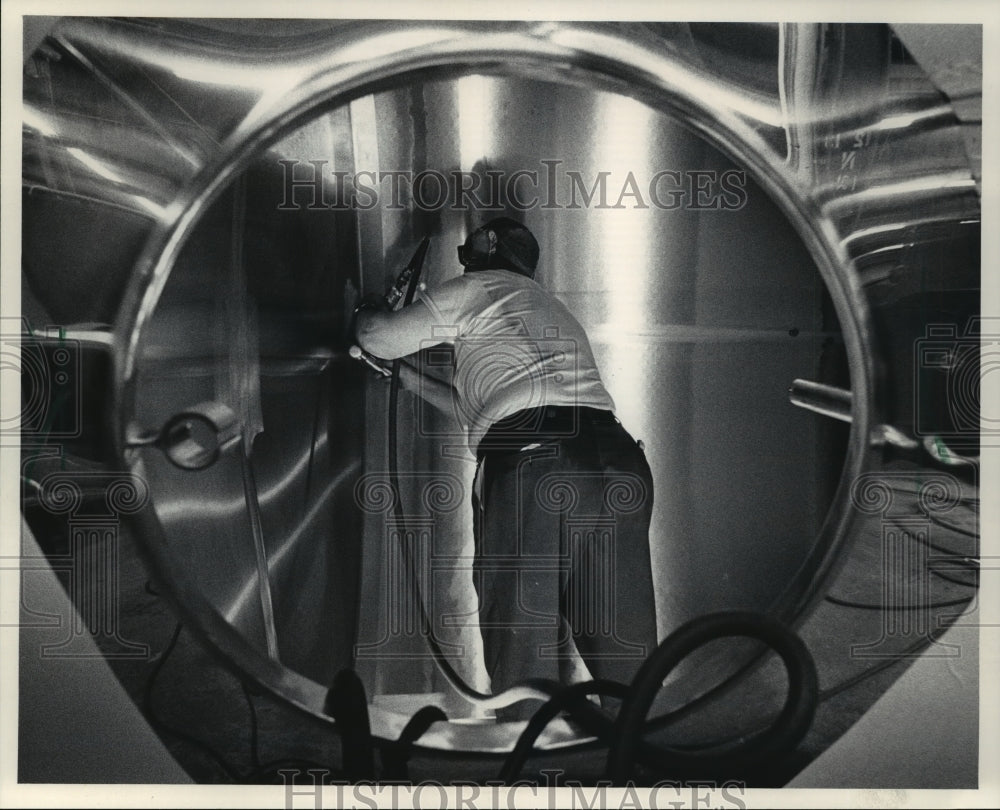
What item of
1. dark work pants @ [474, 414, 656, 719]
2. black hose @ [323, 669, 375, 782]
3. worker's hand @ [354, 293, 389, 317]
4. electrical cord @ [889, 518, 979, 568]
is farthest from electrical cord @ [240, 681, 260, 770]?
electrical cord @ [889, 518, 979, 568]

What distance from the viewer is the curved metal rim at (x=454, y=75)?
6.48 feet

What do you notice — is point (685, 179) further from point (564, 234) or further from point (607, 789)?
point (607, 789)

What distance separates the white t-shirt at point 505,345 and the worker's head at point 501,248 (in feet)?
0.05

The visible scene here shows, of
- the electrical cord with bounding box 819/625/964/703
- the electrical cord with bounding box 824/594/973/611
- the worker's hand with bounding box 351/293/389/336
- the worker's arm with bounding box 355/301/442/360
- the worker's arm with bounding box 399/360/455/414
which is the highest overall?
the worker's hand with bounding box 351/293/389/336

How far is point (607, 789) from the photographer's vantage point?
2002 millimetres

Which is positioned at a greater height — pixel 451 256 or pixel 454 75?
pixel 454 75

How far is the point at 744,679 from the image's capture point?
6.54 ft

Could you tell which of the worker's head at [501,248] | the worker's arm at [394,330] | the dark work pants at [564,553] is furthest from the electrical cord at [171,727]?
the worker's head at [501,248]

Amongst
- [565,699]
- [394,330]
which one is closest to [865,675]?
[565,699]

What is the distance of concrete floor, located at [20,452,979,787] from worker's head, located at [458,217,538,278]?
0.81 meters

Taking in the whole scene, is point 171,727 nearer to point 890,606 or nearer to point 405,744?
point 405,744

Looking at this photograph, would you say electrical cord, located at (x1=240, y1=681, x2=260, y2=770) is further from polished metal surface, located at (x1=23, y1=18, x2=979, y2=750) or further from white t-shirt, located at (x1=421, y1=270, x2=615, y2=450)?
white t-shirt, located at (x1=421, y1=270, x2=615, y2=450)

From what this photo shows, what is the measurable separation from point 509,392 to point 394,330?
249mm

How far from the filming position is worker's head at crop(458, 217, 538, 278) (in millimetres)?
1967
